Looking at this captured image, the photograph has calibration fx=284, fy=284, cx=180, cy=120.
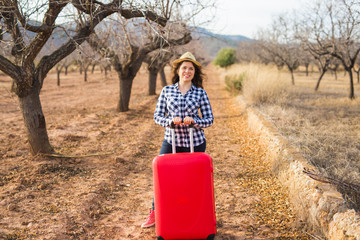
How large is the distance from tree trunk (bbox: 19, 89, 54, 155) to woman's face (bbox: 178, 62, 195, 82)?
3.41 meters

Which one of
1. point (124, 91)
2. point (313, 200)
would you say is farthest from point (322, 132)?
point (124, 91)

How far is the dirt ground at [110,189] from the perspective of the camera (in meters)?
3.14

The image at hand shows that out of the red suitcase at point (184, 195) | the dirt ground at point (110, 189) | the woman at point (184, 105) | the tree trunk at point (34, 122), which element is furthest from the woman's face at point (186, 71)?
the tree trunk at point (34, 122)

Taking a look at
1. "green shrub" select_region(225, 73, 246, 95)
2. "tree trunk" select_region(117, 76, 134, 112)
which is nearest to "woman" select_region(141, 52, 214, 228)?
"tree trunk" select_region(117, 76, 134, 112)

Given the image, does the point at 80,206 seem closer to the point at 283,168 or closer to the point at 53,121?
the point at 283,168

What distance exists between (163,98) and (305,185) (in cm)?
203

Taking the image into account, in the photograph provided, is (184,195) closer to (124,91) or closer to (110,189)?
(110,189)

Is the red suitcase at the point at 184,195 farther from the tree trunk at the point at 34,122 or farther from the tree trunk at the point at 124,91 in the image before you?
the tree trunk at the point at 124,91

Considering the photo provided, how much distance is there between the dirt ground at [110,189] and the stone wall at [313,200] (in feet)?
0.51

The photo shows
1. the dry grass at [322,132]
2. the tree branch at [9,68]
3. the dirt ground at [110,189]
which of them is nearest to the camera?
the dirt ground at [110,189]

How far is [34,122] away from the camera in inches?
203

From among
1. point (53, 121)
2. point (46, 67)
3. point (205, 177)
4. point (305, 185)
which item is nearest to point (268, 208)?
point (305, 185)

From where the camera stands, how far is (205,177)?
2.55 meters

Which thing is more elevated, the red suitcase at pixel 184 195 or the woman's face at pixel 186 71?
the woman's face at pixel 186 71
